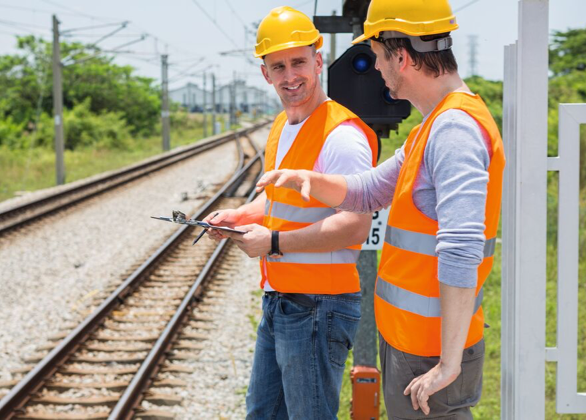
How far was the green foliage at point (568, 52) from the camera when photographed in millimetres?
23703

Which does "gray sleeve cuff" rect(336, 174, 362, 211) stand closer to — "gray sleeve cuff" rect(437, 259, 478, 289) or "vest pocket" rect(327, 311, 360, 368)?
"vest pocket" rect(327, 311, 360, 368)

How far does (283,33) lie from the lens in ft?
9.02

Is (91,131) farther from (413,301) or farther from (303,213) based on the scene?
(413,301)

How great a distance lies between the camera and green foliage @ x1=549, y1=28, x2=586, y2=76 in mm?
23703

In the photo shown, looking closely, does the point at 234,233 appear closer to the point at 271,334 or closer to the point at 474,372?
the point at 271,334

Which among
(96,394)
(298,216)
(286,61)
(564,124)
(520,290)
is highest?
(286,61)

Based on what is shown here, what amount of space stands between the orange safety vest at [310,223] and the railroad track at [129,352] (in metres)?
2.94

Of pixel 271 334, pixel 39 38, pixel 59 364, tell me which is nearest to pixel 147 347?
pixel 59 364

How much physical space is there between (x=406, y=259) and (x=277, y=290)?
894mm

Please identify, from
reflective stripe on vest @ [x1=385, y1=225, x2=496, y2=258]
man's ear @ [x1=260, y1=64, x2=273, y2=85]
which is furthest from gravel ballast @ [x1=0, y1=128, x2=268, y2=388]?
reflective stripe on vest @ [x1=385, y1=225, x2=496, y2=258]

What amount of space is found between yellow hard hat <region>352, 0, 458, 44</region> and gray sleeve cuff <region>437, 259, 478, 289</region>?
0.69 m

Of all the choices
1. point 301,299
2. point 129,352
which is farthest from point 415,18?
point 129,352

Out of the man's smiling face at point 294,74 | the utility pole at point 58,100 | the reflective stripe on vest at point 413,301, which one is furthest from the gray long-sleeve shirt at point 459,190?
the utility pole at point 58,100

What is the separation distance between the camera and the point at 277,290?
2822 millimetres
